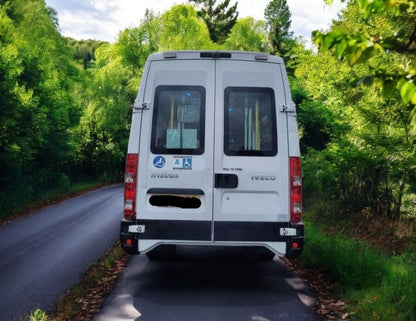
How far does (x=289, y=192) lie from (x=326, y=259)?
2.08 meters

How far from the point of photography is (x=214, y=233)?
18.6 ft

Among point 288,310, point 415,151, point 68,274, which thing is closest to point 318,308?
point 288,310

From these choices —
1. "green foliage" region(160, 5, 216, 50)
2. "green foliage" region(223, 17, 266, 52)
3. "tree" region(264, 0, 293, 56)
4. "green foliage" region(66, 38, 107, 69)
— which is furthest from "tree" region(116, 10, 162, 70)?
"green foliage" region(66, 38, 107, 69)

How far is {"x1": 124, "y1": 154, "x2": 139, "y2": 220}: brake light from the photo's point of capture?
5703 mm

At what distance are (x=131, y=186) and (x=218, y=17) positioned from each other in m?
61.4

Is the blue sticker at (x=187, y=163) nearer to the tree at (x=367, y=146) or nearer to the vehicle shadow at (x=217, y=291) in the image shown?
the vehicle shadow at (x=217, y=291)

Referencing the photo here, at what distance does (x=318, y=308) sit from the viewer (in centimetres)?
548

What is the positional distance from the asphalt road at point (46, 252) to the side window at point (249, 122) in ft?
10.2

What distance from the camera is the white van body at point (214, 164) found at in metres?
5.69

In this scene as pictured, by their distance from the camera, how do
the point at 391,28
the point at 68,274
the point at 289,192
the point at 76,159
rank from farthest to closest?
the point at 76,159
the point at 391,28
the point at 68,274
the point at 289,192

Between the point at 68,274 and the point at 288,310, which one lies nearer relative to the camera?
the point at 288,310

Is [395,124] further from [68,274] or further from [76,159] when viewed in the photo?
[76,159]

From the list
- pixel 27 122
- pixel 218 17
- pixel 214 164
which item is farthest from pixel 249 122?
pixel 218 17

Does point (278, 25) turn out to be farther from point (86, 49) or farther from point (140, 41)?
point (86, 49)
